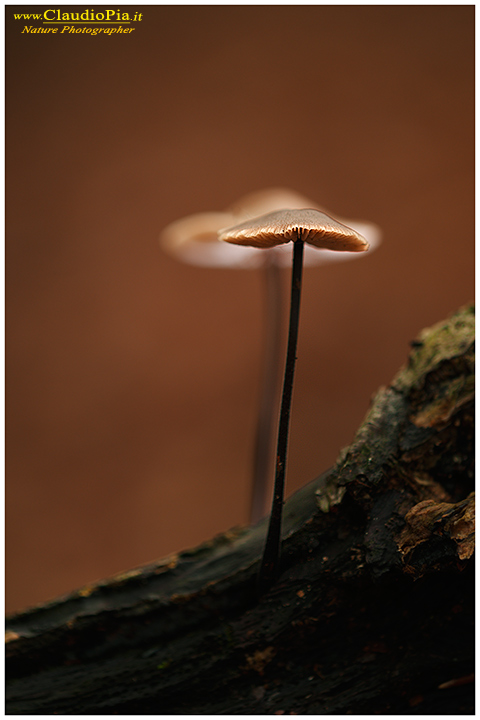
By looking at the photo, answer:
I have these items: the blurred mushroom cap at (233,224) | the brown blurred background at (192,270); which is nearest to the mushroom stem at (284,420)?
the blurred mushroom cap at (233,224)

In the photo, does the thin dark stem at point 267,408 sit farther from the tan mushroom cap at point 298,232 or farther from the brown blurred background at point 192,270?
the tan mushroom cap at point 298,232

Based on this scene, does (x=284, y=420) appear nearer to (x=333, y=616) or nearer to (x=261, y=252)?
(x=333, y=616)

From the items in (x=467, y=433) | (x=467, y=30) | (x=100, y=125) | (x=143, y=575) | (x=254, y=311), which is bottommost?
(x=143, y=575)

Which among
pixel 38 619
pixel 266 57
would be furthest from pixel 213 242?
pixel 266 57


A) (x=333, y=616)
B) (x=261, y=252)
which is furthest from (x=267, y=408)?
(x=333, y=616)

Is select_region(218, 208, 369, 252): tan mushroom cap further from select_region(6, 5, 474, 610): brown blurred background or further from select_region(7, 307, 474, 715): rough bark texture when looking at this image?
select_region(6, 5, 474, 610): brown blurred background

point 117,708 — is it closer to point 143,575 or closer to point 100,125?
point 143,575
